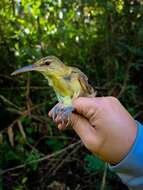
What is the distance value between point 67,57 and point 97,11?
1.18ft

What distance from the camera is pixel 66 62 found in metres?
3.49

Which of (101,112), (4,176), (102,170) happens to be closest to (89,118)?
(101,112)

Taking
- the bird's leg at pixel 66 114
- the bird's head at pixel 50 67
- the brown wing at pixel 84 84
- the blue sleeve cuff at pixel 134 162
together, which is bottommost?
the blue sleeve cuff at pixel 134 162

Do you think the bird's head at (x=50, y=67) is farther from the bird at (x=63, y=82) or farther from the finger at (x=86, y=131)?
the finger at (x=86, y=131)

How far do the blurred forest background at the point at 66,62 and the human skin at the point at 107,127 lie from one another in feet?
5.79

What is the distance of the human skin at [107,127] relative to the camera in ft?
4.82

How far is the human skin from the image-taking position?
1470 millimetres

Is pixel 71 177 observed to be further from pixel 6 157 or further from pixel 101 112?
pixel 101 112

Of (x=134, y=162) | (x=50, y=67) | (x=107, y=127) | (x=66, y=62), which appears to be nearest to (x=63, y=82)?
(x=50, y=67)

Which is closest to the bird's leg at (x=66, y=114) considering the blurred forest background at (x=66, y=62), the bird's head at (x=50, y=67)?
the bird's head at (x=50, y=67)

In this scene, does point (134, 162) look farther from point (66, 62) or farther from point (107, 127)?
point (66, 62)

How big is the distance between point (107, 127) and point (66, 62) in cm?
204

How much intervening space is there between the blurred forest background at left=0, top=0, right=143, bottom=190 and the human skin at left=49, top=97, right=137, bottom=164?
1.76 meters

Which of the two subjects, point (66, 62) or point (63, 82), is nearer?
point (63, 82)
